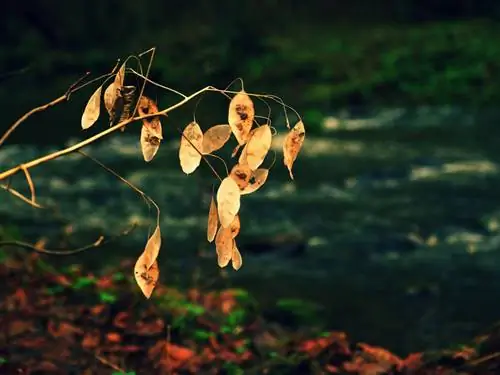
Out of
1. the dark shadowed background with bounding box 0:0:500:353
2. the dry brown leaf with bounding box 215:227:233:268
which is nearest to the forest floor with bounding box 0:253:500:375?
the dark shadowed background with bounding box 0:0:500:353

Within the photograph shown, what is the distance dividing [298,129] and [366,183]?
498cm

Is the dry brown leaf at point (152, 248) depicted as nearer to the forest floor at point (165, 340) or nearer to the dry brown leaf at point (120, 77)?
the dry brown leaf at point (120, 77)

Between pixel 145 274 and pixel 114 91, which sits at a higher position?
pixel 114 91

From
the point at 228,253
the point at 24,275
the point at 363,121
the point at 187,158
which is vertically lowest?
the point at 363,121

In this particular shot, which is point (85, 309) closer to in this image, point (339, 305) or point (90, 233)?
point (339, 305)

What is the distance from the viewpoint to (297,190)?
→ 682 centimetres

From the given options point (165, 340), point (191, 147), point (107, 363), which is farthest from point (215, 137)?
point (165, 340)

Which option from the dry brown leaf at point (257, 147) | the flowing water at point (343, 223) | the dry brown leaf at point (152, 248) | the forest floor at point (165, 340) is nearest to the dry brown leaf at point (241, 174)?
the dry brown leaf at point (257, 147)

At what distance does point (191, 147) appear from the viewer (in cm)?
211

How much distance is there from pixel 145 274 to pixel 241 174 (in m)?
0.28

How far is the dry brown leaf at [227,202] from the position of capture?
1.97 metres

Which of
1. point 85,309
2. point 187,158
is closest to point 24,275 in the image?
point 85,309

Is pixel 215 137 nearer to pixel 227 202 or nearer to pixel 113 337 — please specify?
pixel 227 202

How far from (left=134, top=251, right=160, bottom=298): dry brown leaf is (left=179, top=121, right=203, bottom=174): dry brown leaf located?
19 centimetres
